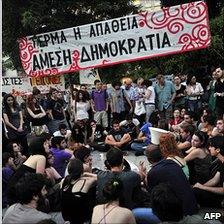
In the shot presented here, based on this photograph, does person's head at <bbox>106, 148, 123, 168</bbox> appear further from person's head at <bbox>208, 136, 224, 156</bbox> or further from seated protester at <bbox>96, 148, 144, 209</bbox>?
person's head at <bbox>208, 136, 224, 156</bbox>

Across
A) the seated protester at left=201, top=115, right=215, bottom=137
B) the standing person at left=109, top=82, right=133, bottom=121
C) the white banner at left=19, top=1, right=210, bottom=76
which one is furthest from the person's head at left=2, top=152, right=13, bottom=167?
the standing person at left=109, top=82, right=133, bottom=121

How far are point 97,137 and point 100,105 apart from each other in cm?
73

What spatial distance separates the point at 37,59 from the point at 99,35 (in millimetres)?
1560

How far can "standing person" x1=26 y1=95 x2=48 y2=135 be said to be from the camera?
33.7ft

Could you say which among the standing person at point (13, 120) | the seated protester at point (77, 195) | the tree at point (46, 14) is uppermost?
the tree at point (46, 14)

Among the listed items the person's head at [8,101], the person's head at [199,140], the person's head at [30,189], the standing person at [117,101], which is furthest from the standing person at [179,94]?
the person's head at [30,189]

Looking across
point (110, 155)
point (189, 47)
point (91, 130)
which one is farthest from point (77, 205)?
point (189, 47)

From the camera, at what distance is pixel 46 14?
63.1ft

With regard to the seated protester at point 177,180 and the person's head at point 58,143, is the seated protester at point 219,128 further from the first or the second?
the seated protester at point 177,180

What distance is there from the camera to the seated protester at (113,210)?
4117 millimetres

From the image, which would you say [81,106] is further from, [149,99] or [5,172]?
[5,172]

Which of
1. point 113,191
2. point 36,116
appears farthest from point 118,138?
point 113,191

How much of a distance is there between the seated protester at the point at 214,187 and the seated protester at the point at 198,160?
9.8 inches

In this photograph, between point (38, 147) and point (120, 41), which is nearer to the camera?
point (38, 147)
